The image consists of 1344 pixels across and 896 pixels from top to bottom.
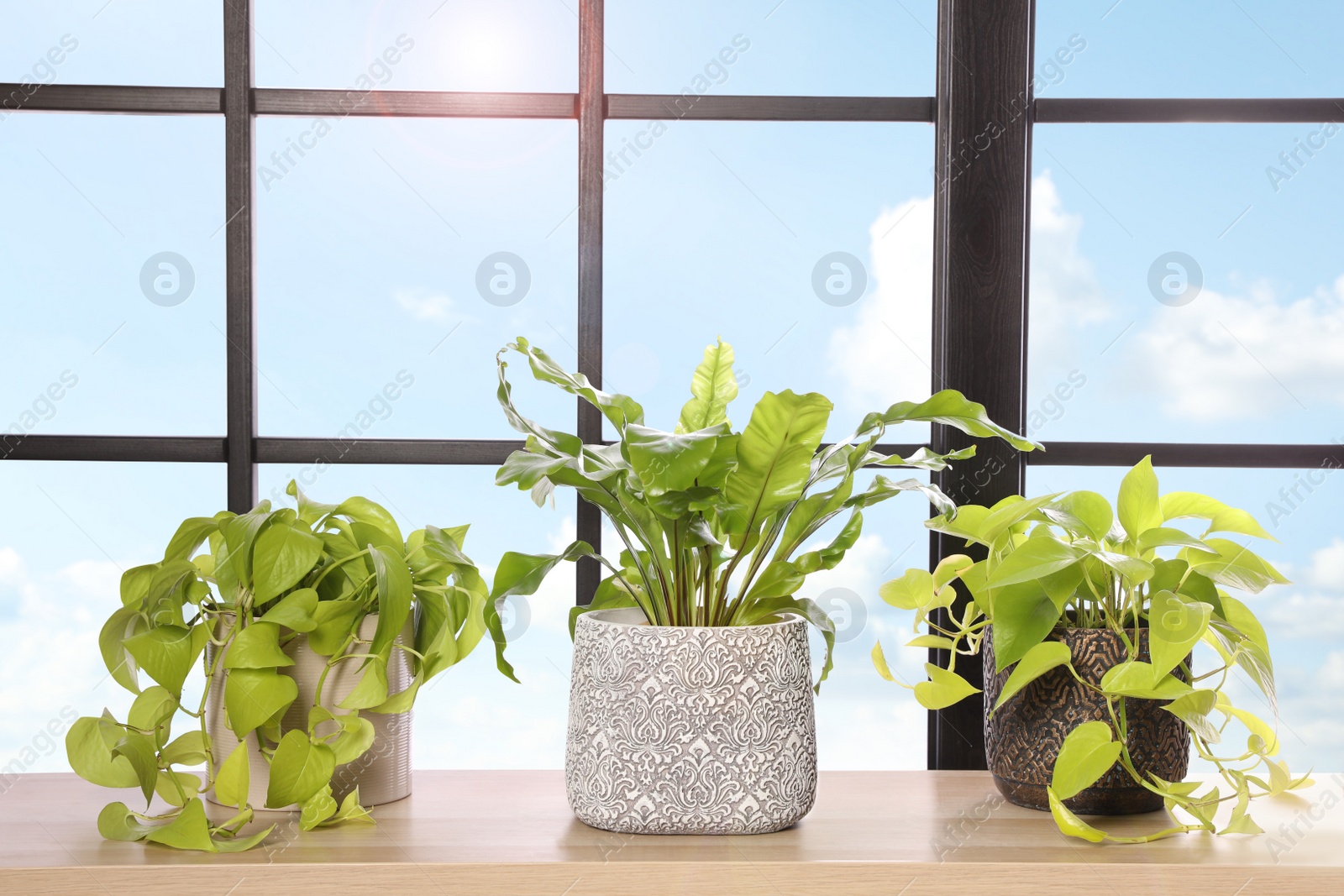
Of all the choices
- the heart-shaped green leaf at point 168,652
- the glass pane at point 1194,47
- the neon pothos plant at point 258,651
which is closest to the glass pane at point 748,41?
the glass pane at point 1194,47

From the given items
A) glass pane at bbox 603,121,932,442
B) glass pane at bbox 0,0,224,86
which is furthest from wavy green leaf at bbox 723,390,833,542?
glass pane at bbox 0,0,224,86

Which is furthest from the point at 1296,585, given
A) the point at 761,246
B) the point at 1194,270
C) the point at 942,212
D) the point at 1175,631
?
the point at 761,246

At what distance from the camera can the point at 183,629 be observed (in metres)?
0.76

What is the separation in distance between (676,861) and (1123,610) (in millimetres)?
457

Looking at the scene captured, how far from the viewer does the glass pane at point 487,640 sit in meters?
1.06

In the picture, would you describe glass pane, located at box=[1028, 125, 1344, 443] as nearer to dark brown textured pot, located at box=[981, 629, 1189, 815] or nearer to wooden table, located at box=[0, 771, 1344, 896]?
dark brown textured pot, located at box=[981, 629, 1189, 815]

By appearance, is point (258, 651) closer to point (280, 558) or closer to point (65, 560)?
point (280, 558)

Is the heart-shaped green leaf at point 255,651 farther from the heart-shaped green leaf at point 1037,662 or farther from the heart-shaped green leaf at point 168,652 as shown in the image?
the heart-shaped green leaf at point 1037,662

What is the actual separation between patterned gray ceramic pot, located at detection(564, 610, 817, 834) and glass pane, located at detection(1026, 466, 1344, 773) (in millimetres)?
516

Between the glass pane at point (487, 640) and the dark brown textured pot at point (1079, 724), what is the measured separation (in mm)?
512

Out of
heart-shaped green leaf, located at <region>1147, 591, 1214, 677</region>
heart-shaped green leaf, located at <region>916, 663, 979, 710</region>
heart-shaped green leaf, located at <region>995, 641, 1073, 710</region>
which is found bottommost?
→ heart-shaped green leaf, located at <region>916, 663, 979, 710</region>

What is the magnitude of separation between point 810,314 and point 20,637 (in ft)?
3.43

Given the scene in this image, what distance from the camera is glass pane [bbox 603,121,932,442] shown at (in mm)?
1065

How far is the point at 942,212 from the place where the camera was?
41.0 inches
